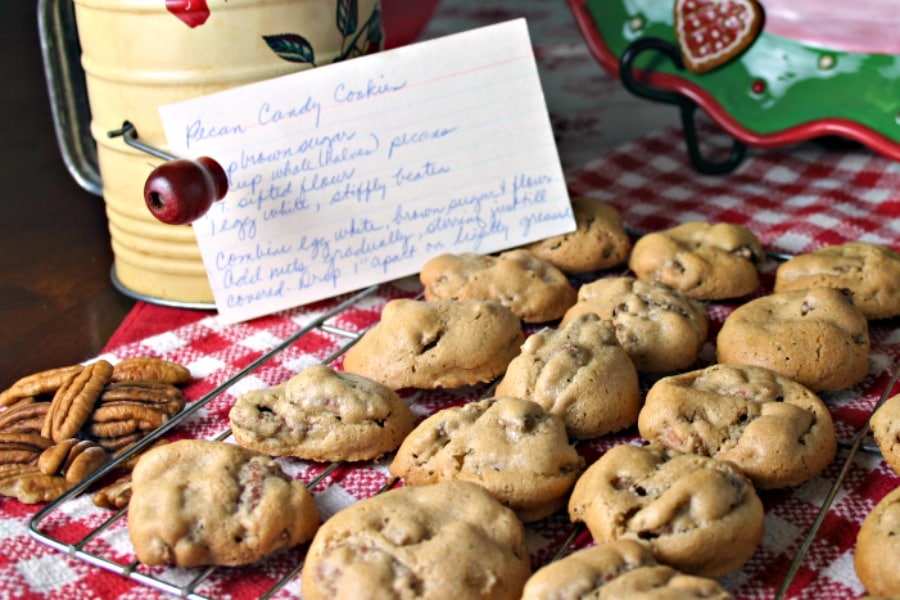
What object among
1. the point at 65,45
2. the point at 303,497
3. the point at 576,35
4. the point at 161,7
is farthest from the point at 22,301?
the point at 576,35

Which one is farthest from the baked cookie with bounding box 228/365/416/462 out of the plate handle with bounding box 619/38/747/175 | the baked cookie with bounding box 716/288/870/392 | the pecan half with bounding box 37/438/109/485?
the plate handle with bounding box 619/38/747/175

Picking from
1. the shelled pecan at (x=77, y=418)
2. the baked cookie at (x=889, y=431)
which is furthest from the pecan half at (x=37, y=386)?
the baked cookie at (x=889, y=431)

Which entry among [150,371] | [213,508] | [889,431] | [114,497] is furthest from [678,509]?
[150,371]

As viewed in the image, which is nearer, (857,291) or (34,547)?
(34,547)

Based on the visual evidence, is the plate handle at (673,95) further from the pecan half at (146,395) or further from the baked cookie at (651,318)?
the pecan half at (146,395)

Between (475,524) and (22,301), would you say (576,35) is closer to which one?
(22,301)

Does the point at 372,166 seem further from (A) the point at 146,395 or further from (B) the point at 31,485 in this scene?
(B) the point at 31,485
